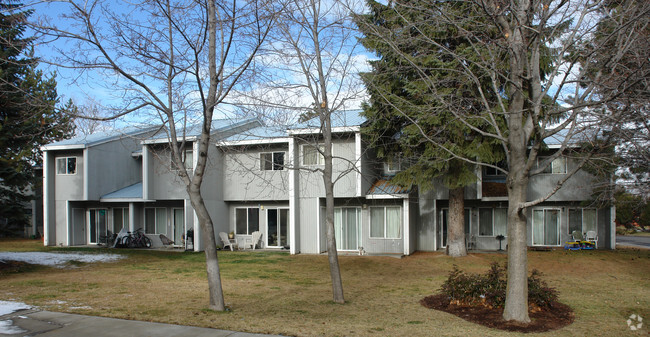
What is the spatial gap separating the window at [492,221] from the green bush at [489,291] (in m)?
13.7

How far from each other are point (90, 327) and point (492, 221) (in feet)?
66.7

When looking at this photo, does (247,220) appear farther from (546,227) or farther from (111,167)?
(546,227)

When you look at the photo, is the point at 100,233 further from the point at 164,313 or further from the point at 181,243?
the point at 164,313

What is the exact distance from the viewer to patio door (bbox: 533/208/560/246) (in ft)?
78.8

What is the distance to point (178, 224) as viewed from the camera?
26.0 metres

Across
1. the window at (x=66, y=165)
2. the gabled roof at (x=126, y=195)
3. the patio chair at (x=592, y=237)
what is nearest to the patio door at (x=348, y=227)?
the gabled roof at (x=126, y=195)

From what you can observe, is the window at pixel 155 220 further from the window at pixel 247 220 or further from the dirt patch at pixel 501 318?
the dirt patch at pixel 501 318

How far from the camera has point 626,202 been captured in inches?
827

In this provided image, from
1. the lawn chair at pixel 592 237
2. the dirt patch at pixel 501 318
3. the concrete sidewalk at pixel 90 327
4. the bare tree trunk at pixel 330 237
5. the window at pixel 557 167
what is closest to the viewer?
the concrete sidewalk at pixel 90 327

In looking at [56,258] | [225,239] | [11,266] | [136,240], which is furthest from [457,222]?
[11,266]

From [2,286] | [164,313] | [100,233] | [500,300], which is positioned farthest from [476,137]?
[100,233]

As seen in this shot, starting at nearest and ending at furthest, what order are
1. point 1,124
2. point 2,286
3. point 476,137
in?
point 2,286, point 1,124, point 476,137

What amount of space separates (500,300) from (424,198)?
13332mm

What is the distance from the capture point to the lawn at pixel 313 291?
28.5 ft
